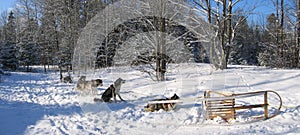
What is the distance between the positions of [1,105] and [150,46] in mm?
5931

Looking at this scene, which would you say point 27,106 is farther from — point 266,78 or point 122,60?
point 266,78

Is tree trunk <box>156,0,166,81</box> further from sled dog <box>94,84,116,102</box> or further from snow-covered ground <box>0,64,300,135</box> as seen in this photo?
sled dog <box>94,84,116,102</box>

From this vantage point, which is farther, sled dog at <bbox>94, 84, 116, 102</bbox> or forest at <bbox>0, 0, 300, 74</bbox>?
forest at <bbox>0, 0, 300, 74</bbox>

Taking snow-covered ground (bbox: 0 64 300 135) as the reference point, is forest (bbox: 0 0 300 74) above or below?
above

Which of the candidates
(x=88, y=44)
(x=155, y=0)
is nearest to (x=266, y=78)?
(x=155, y=0)

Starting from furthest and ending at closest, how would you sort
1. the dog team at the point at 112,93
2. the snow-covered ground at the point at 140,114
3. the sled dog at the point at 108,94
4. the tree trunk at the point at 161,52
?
the tree trunk at the point at 161,52
the sled dog at the point at 108,94
the dog team at the point at 112,93
the snow-covered ground at the point at 140,114

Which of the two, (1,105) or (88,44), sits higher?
(88,44)

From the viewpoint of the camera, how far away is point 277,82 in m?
8.01

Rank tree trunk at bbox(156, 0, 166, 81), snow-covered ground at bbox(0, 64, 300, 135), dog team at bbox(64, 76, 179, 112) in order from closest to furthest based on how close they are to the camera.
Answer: snow-covered ground at bbox(0, 64, 300, 135), dog team at bbox(64, 76, 179, 112), tree trunk at bbox(156, 0, 166, 81)

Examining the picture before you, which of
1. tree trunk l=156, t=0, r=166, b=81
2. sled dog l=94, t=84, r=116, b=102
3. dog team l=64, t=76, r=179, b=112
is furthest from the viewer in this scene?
tree trunk l=156, t=0, r=166, b=81

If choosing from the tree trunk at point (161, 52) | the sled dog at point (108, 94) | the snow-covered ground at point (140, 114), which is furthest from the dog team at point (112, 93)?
the tree trunk at point (161, 52)

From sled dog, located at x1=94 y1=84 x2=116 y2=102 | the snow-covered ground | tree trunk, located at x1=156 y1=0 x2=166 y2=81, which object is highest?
tree trunk, located at x1=156 y1=0 x2=166 y2=81

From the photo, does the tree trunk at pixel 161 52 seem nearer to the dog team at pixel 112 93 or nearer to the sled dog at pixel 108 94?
the dog team at pixel 112 93

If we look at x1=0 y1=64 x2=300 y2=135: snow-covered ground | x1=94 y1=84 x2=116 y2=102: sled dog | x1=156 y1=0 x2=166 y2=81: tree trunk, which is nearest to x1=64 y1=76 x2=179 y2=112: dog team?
x1=94 y1=84 x2=116 y2=102: sled dog
